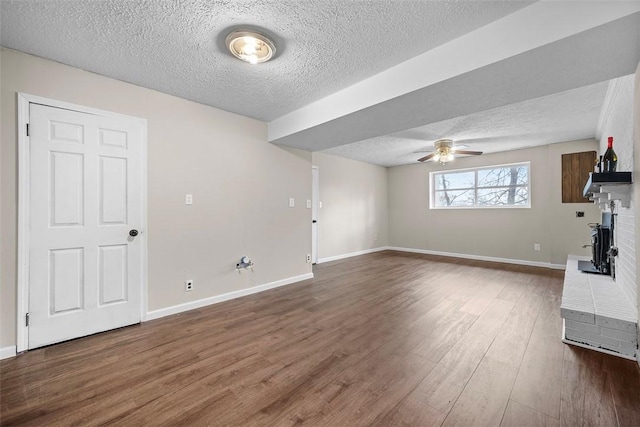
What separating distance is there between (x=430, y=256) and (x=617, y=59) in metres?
5.14

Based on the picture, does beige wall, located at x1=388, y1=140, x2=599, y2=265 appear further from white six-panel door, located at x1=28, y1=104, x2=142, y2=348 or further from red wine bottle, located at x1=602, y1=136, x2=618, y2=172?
white six-panel door, located at x1=28, y1=104, x2=142, y2=348

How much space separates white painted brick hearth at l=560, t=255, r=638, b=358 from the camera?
6.46 ft

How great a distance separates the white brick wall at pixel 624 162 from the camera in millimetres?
2139

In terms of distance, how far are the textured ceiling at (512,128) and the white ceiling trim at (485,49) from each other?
69.1 inches

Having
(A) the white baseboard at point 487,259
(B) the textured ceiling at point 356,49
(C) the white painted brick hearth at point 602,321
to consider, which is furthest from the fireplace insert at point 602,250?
(A) the white baseboard at point 487,259

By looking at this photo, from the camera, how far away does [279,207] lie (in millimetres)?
3924

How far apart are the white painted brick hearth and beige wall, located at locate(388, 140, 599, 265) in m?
2.95

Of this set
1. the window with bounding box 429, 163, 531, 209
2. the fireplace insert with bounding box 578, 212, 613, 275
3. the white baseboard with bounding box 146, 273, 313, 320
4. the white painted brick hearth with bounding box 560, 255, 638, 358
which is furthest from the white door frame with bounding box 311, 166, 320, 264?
the fireplace insert with bounding box 578, 212, 613, 275

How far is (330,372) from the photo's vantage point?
71.2 inches

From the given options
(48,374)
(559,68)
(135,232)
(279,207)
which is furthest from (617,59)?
(48,374)

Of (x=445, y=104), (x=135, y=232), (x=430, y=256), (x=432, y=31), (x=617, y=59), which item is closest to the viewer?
(x=617, y=59)

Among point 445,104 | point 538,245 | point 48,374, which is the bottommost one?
point 48,374

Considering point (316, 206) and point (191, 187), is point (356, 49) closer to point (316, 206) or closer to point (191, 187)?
point (191, 187)

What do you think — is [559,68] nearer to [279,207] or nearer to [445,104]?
[445,104]
